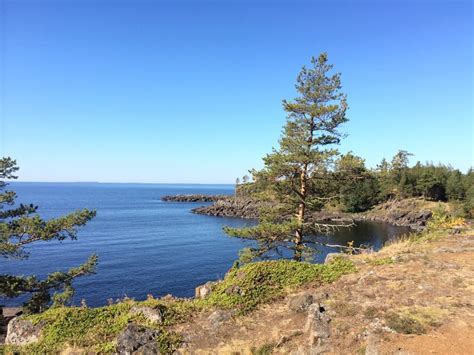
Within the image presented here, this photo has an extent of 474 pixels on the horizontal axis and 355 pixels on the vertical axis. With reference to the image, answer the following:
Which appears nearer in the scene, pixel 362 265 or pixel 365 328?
pixel 365 328

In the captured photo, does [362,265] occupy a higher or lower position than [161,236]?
higher

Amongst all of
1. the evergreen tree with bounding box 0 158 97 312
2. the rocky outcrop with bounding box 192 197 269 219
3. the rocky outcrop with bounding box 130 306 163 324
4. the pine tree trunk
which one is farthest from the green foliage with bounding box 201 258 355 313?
the rocky outcrop with bounding box 192 197 269 219

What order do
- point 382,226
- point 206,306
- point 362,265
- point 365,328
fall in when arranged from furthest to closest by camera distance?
1. point 382,226
2. point 362,265
3. point 206,306
4. point 365,328

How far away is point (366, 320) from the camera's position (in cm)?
849

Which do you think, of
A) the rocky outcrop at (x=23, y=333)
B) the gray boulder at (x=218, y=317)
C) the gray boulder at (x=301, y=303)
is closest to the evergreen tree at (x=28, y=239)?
the rocky outcrop at (x=23, y=333)

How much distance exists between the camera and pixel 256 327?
938 cm

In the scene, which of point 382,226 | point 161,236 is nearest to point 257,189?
point 161,236

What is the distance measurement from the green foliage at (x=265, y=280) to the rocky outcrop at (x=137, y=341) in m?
2.50

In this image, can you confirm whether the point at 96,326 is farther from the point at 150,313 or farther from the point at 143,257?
the point at 143,257

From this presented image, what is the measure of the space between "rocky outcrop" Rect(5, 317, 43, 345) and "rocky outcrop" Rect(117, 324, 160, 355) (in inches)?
119

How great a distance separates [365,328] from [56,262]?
42.2 meters

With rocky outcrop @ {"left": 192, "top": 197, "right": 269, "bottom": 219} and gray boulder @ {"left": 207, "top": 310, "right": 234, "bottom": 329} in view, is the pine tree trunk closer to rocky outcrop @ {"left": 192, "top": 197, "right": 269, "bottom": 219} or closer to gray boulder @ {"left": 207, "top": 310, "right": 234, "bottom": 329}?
gray boulder @ {"left": 207, "top": 310, "right": 234, "bottom": 329}

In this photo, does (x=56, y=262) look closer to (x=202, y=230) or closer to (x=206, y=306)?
(x=202, y=230)

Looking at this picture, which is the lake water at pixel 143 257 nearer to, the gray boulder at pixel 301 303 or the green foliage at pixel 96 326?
the gray boulder at pixel 301 303
